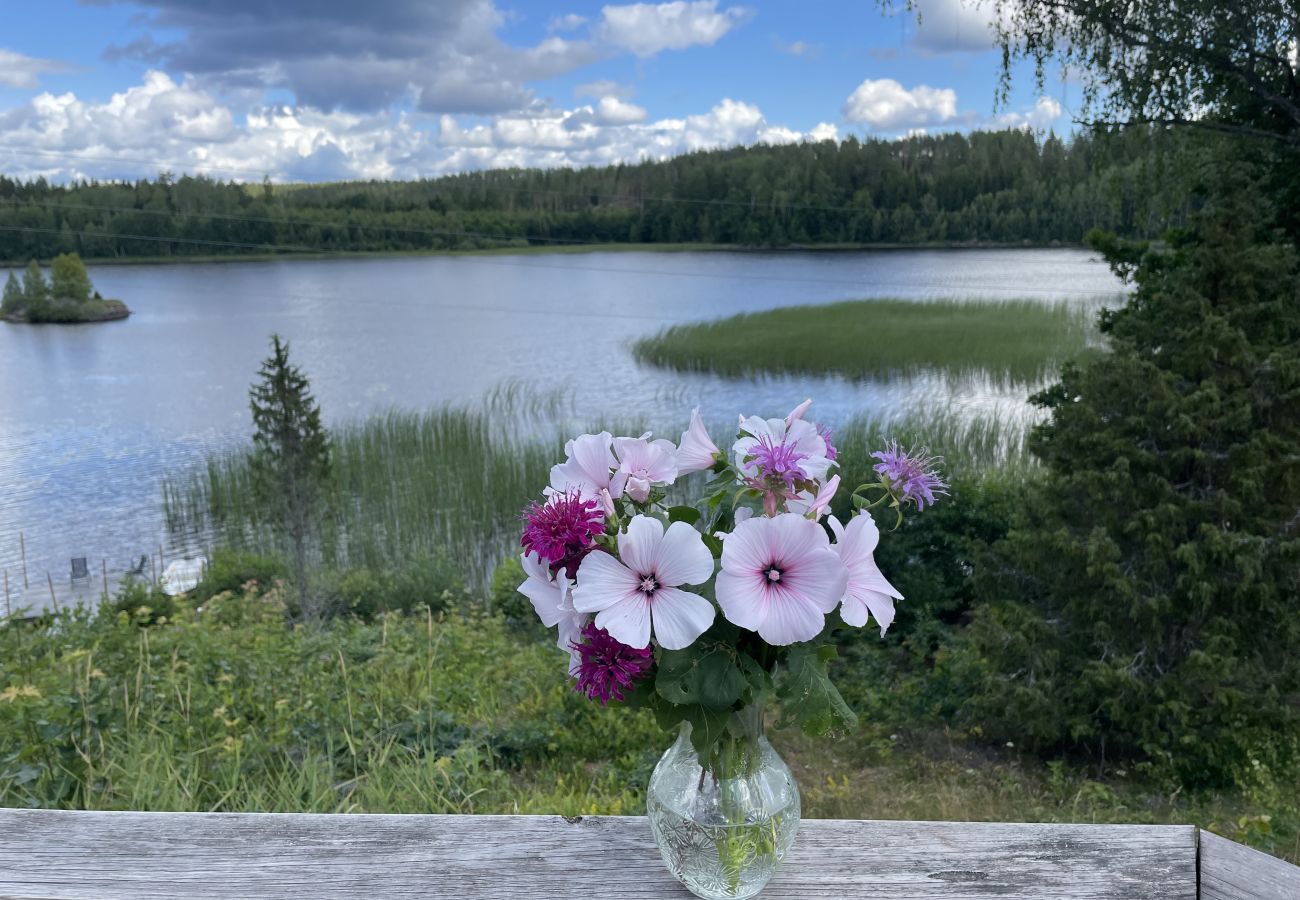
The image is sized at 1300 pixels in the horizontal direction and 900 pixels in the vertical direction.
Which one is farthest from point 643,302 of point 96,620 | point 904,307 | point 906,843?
point 906,843

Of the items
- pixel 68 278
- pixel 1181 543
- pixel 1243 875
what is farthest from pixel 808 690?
pixel 68 278

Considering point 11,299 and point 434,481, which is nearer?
point 434,481

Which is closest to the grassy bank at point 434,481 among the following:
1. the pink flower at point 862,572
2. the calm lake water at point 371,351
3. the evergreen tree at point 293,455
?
the evergreen tree at point 293,455

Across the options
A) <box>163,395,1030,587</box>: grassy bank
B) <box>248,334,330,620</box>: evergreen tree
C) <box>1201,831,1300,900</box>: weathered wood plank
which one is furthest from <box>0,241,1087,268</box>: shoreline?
<box>1201,831,1300,900</box>: weathered wood plank

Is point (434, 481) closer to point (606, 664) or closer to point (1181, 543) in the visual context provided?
point (1181, 543)

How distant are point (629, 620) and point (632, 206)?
1132 inches

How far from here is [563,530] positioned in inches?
36.3

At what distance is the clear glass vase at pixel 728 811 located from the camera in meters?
1.04

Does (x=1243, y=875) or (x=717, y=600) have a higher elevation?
(x=717, y=600)

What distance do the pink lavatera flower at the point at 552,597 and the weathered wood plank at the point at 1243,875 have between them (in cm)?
78

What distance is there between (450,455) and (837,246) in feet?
52.7

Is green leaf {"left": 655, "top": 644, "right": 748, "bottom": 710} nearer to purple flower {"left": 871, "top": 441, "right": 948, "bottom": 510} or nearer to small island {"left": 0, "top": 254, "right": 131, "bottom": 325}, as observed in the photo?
purple flower {"left": 871, "top": 441, "right": 948, "bottom": 510}

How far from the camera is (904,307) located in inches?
802

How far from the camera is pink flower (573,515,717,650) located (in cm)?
88
